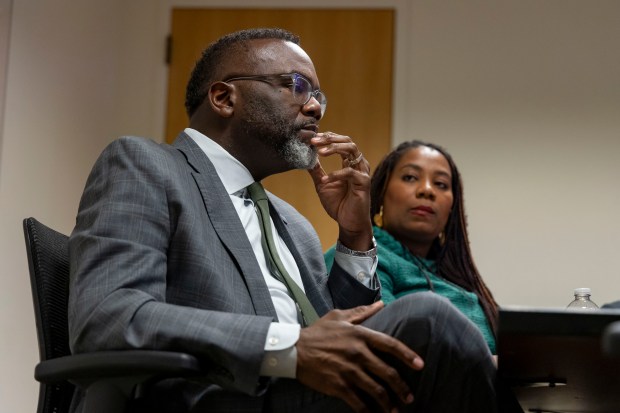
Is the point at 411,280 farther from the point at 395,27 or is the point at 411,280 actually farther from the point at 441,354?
the point at 395,27

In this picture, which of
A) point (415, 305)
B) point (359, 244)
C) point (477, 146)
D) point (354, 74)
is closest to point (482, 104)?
point (477, 146)

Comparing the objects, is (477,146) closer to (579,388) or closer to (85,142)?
(85,142)

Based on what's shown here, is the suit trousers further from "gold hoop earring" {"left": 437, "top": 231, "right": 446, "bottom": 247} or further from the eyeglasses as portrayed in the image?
"gold hoop earring" {"left": 437, "top": 231, "right": 446, "bottom": 247}

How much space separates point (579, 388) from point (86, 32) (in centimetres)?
291

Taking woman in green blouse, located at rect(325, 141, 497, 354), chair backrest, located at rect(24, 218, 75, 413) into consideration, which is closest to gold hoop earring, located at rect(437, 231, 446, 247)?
woman in green blouse, located at rect(325, 141, 497, 354)

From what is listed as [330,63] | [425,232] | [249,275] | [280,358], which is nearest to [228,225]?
[249,275]

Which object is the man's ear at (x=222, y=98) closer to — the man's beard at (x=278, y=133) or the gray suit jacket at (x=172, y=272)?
the man's beard at (x=278, y=133)

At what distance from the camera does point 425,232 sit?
2.77m

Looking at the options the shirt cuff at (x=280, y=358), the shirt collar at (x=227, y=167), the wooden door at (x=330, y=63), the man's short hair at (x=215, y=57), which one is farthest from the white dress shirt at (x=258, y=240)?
the wooden door at (x=330, y=63)

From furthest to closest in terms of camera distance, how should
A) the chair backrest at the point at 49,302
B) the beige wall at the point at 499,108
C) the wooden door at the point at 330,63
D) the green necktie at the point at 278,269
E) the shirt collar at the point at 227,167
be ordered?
1. the wooden door at the point at 330,63
2. the beige wall at the point at 499,108
3. the shirt collar at the point at 227,167
4. the green necktie at the point at 278,269
5. the chair backrest at the point at 49,302

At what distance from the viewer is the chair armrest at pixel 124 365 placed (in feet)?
3.87

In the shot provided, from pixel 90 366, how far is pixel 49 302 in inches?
11.1

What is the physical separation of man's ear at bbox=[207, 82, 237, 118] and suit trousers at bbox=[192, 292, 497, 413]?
836mm

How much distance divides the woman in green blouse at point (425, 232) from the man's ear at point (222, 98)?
2.63ft
